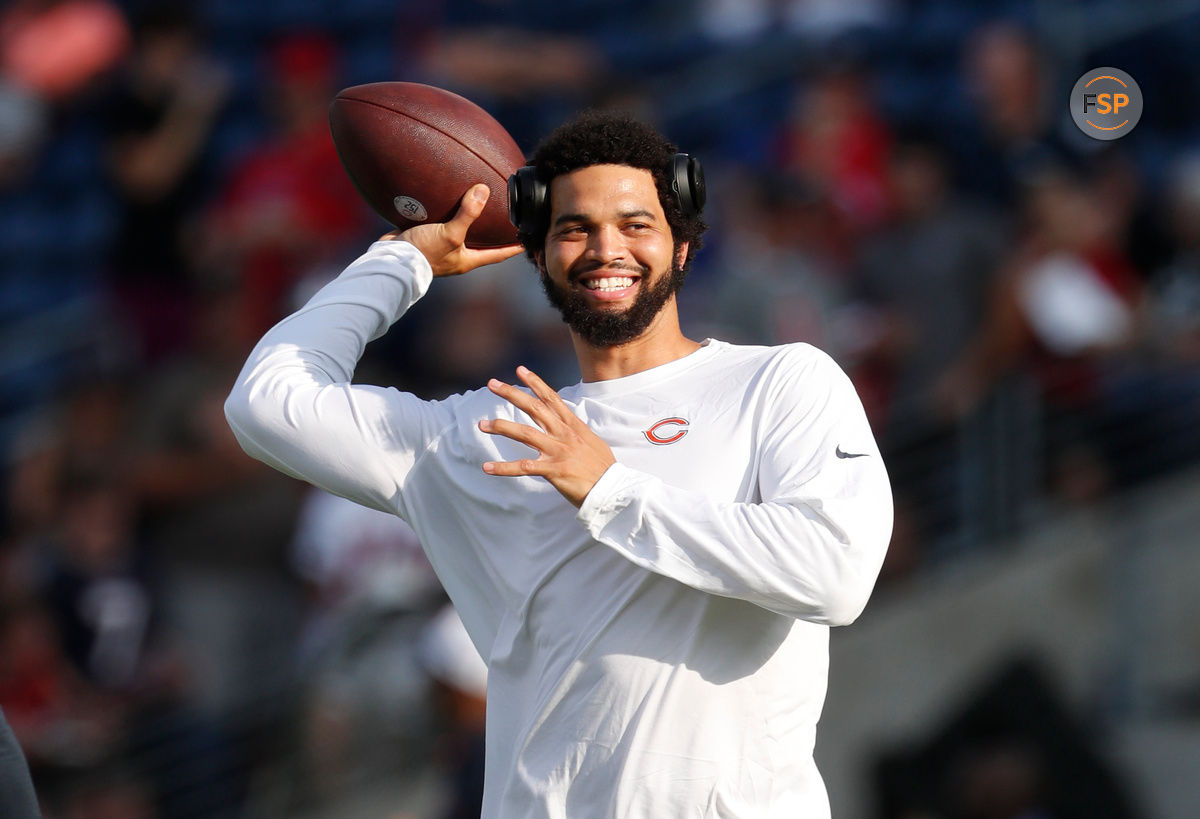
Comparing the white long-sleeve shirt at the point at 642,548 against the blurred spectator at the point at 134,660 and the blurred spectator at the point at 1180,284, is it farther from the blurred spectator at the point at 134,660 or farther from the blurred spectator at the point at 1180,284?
the blurred spectator at the point at 1180,284

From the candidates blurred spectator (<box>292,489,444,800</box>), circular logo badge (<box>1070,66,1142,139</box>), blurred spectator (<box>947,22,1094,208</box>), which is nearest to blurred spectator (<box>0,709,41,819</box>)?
blurred spectator (<box>292,489,444,800</box>)

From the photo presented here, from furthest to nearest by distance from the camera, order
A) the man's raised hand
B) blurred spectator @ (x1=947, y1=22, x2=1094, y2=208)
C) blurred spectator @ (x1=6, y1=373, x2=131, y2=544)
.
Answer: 1. blurred spectator @ (x1=947, y1=22, x2=1094, y2=208)
2. blurred spectator @ (x1=6, y1=373, x2=131, y2=544)
3. the man's raised hand

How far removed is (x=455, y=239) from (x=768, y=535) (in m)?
1.11

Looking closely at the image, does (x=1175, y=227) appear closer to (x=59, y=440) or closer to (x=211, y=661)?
(x=211, y=661)

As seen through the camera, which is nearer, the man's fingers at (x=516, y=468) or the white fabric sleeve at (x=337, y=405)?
the man's fingers at (x=516, y=468)

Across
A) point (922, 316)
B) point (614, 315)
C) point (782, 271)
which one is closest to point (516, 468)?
point (614, 315)

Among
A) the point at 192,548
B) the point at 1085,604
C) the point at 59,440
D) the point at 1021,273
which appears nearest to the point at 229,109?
the point at 59,440

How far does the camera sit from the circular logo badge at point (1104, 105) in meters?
5.92

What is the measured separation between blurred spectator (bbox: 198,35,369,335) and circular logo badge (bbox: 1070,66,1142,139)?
327cm

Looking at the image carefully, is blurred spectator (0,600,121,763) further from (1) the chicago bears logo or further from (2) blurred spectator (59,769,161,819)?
(1) the chicago bears logo

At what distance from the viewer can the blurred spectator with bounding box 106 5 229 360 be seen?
786cm

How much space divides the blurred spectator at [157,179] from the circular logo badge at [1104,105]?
4.03 m

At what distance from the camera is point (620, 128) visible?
3.35 meters

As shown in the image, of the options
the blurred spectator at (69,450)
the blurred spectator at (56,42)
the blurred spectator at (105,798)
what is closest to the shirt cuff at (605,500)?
the blurred spectator at (105,798)
